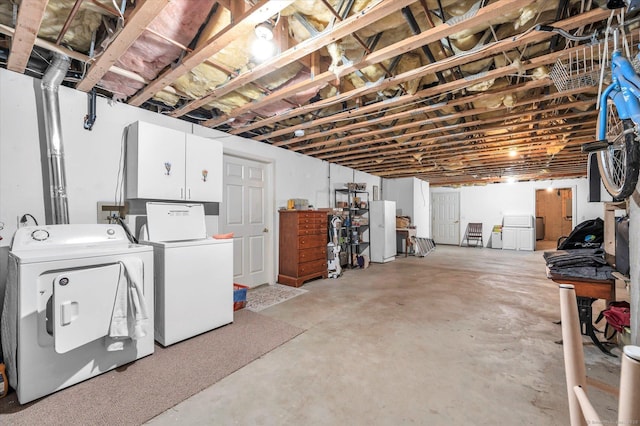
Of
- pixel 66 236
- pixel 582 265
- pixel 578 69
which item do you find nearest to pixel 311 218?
pixel 66 236

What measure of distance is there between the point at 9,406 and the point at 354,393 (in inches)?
87.3

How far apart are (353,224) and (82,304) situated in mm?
5045

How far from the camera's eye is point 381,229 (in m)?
6.78

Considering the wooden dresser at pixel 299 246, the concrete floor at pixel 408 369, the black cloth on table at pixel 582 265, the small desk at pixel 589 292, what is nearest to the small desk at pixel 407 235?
the wooden dresser at pixel 299 246

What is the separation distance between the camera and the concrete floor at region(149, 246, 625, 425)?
5.63 feet

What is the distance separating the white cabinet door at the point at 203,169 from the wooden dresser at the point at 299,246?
1.59 metres

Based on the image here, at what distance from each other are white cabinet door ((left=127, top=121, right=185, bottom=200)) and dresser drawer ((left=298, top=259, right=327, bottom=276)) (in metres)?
2.31

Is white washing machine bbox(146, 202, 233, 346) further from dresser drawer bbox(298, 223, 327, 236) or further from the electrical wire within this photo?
dresser drawer bbox(298, 223, 327, 236)

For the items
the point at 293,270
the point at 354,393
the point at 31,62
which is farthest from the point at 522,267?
the point at 31,62

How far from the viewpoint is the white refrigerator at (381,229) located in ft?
22.1

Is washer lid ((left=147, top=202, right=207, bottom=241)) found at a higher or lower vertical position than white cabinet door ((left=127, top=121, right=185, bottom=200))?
lower

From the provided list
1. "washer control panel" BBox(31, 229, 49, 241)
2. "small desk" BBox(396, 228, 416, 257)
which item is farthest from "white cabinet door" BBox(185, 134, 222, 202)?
"small desk" BBox(396, 228, 416, 257)

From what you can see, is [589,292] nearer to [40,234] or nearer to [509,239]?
[40,234]

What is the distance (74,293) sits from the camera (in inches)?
73.8
